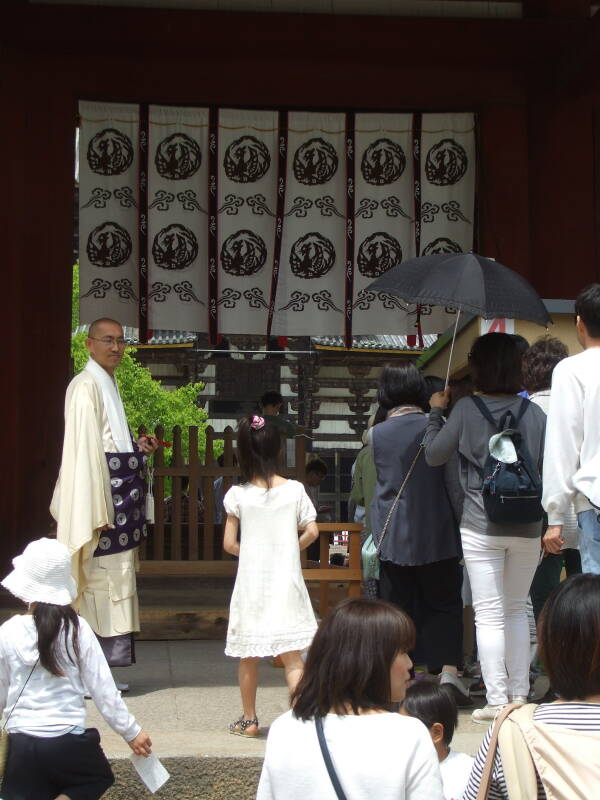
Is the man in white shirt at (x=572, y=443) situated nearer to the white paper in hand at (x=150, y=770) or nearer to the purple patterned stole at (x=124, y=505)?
the white paper in hand at (x=150, y=770)

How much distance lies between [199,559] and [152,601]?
49 centimetres

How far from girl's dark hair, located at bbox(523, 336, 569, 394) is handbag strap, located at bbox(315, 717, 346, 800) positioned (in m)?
3.03

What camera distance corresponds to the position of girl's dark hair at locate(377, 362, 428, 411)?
5.27m

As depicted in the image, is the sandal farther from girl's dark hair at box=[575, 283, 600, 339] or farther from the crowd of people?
girl's dark hair at box=[575, 283, 600, 339]

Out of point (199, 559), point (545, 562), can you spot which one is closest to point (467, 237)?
point (199, 559)

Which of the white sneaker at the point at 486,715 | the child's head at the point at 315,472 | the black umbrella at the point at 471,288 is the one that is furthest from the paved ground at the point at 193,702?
the child's head at the point at 315,472

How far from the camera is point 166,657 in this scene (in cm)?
648

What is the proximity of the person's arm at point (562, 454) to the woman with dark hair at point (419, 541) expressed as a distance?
1.07 meters

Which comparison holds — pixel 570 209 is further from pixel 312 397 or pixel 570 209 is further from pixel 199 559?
pixel 312 397

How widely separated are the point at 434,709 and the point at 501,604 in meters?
1.03

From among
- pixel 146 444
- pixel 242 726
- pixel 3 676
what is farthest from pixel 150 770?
pixel 146 444

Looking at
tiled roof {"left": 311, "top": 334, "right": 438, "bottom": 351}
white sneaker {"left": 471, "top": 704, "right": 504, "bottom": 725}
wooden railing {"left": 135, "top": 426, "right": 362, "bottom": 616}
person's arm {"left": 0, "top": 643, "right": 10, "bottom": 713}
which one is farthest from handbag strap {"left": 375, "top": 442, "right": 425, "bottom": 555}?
tiled roof {"left": 311, "top": 334, "right": 438, "bottom": 351}

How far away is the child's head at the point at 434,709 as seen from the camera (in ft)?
11.9

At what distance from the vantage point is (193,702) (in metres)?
5.20
